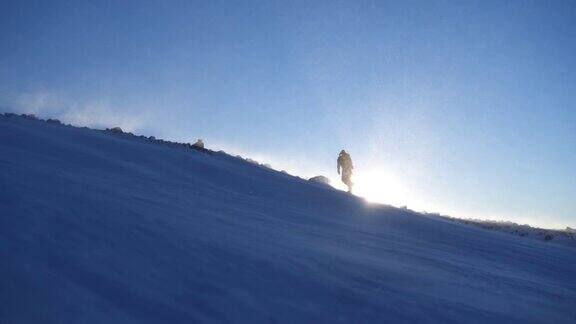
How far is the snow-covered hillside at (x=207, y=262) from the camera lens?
271cm

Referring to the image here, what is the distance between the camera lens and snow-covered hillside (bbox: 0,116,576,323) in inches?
106

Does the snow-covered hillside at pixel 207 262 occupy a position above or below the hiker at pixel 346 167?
below

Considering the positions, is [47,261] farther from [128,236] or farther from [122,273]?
[128,236]

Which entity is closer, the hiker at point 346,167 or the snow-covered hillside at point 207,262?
the snow-covered hillside at point 207,262

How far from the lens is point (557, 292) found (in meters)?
5.64

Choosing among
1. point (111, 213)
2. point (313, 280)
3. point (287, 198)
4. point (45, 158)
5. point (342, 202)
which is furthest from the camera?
point (342, 202)

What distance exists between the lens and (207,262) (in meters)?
3.58

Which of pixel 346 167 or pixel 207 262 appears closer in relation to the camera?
pixel 207 262

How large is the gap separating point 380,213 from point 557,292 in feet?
14.9

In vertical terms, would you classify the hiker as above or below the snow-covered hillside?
above

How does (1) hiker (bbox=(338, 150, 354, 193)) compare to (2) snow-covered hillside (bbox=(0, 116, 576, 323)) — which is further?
(1) hiker (bbox=(338, 150, 354, 193))

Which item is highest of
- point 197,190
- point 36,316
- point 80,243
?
point 197,190

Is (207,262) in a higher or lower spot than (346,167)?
lower

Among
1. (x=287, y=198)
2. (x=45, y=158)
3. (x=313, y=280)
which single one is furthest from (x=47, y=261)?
(x=287, y=198)
